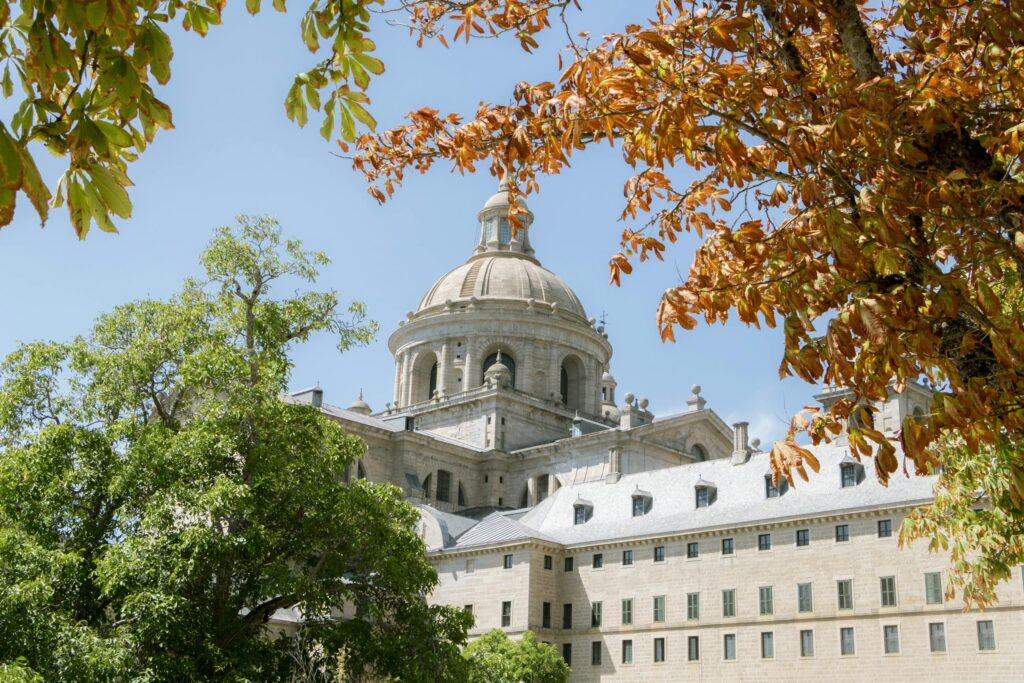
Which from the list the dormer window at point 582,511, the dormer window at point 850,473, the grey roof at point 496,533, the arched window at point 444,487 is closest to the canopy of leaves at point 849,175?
the dormer window at point 850,473

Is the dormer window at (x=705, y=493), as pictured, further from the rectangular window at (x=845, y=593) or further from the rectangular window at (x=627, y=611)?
the rectangular window at (x=845, y=593)

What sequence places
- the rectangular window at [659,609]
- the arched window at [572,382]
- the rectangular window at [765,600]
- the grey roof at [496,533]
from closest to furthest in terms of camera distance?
the rectangular window at [765,600] < the rectangular window at [659,609] < the grey roof at [496,533] < the arched window at [572,382]

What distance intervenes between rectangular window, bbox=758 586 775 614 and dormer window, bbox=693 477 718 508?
5.14 m

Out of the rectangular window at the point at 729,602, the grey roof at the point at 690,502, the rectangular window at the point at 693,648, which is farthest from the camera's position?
the rectangular window at the point at 693,648

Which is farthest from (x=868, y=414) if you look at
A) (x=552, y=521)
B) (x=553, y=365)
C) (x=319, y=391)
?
(x=553, y=365)

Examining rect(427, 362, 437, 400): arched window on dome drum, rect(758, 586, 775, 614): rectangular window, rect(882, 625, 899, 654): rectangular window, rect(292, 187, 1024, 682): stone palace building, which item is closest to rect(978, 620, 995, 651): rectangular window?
rect(292, 187, 1024, 682): stone palace building

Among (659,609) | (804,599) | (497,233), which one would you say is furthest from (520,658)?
(497,233)

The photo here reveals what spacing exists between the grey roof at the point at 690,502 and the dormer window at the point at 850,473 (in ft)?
0.61

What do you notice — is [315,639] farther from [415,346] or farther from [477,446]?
[415,346]

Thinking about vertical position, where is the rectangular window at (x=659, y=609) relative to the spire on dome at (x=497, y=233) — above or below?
below

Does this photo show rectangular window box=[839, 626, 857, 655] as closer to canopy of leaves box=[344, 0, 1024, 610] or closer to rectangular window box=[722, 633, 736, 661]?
rectangular window box=[722, 633, 736, 661]

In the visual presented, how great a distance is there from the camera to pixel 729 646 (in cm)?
4281

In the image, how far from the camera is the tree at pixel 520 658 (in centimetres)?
4022

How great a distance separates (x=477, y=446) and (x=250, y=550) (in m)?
44.6
